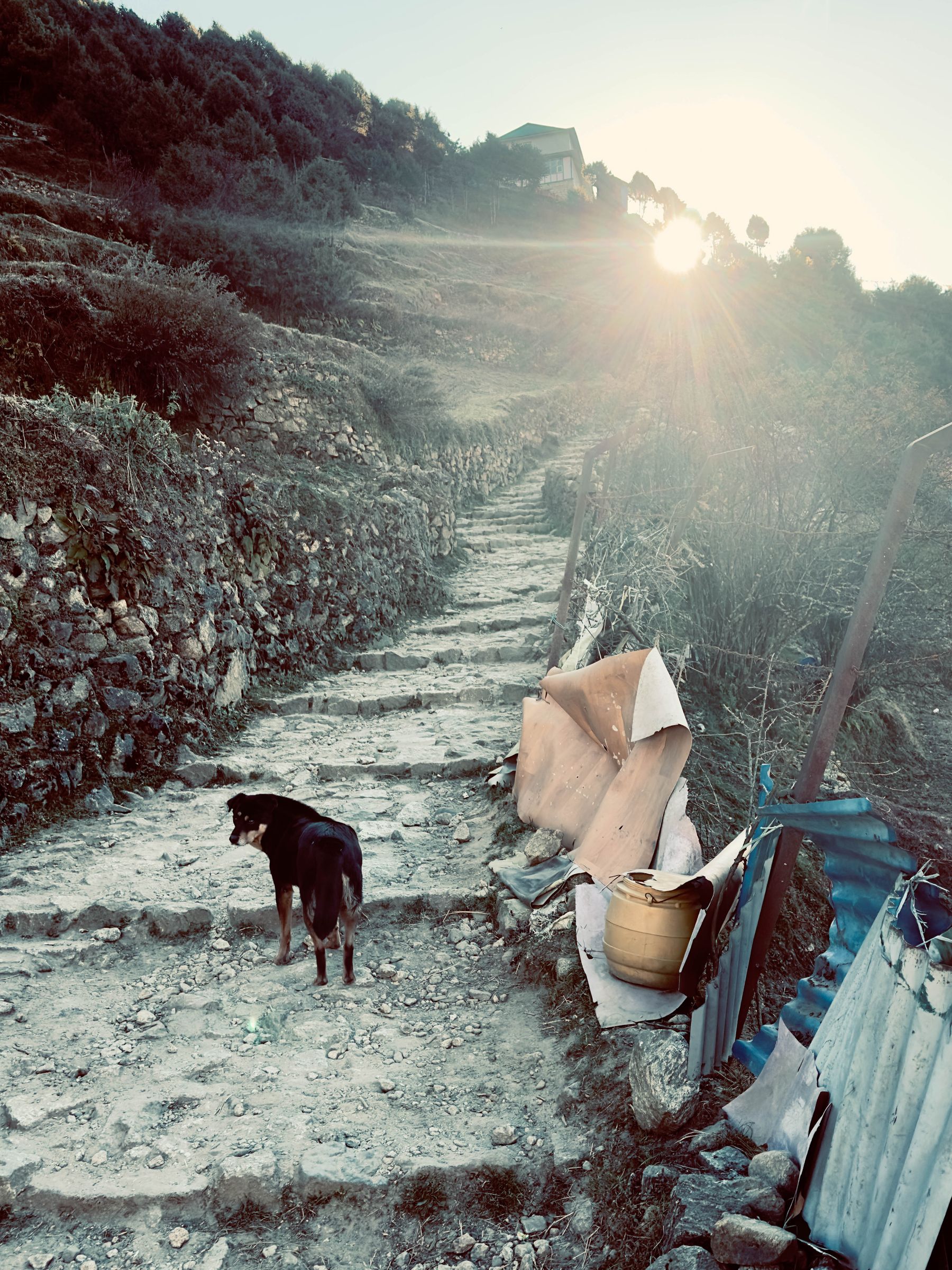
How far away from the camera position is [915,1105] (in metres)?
1.54

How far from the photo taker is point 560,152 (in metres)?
48.2

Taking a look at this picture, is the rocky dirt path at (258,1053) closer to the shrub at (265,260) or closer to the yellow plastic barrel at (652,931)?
the yellow plastic barrel at (652,931)

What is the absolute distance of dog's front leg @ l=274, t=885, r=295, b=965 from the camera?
10.6 feet

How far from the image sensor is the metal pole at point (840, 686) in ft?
7.78

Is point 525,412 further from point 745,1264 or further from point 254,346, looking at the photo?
point 745,1264

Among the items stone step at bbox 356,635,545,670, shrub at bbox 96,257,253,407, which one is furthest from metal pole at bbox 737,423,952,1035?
shrub at bbox 96,257,253,407

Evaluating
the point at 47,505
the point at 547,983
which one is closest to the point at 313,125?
the point at 47,505

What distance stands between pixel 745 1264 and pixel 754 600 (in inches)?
167

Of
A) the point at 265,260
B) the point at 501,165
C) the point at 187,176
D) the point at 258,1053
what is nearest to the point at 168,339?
the point at 258,1053

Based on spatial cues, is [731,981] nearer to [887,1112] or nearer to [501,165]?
[887,1112]

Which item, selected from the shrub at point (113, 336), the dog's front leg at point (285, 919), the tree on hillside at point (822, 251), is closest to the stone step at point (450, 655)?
the shrub at point (113, 336)

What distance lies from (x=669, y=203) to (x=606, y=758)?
5562 cm

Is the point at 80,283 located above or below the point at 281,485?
above

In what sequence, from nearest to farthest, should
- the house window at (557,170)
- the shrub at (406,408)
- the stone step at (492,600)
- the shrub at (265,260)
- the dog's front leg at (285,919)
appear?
the dog's front leg at (285,919) < the stone step at (492,600) < the shrub at (406,408) < the shrub at (265,260) < the house window at (557,170)
